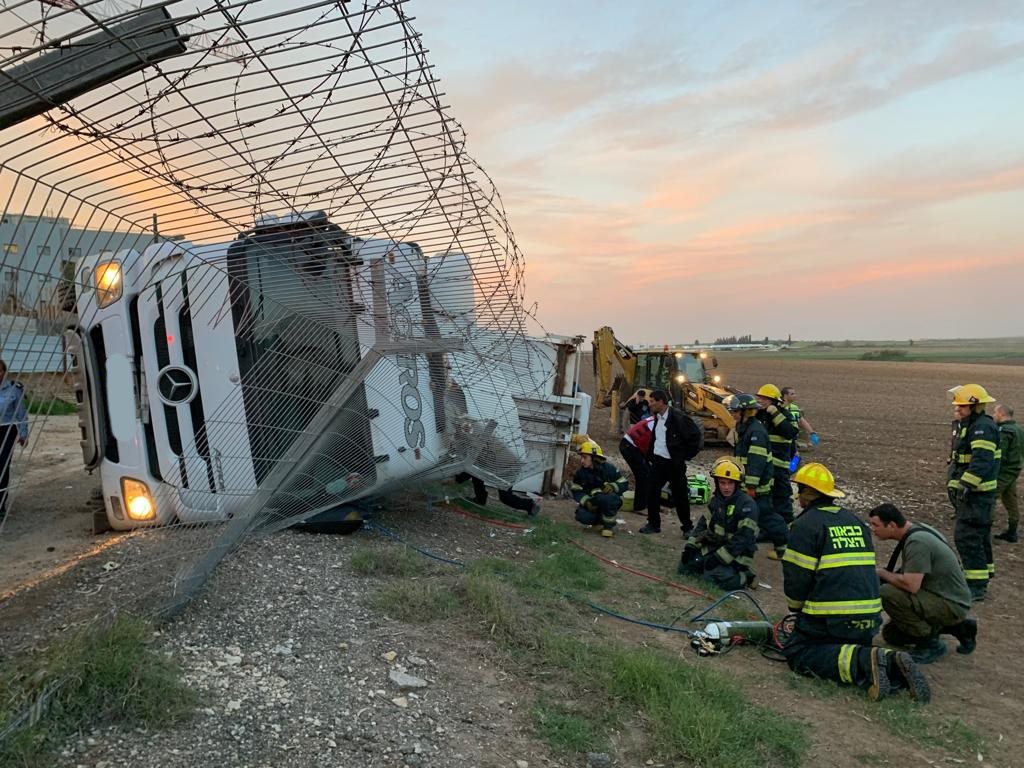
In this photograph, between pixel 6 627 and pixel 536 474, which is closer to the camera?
pixel 6 627

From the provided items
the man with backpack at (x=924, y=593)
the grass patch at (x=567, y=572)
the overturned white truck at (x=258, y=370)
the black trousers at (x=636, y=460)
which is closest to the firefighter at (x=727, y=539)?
the grass patch at (x=567, y=572)

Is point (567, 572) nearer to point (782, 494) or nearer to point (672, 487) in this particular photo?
point (672, 487)

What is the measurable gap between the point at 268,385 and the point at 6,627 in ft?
6.12

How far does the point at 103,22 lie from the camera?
6.39ft

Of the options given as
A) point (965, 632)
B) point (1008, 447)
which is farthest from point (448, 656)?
point (1008, 447)

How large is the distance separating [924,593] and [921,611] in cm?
13

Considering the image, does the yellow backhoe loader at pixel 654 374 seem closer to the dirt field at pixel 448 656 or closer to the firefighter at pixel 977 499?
the dirt field at pixel 448 656

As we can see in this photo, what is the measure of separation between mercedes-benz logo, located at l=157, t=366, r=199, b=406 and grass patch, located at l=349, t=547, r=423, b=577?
160 centimetres

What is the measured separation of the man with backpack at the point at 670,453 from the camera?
321 inches

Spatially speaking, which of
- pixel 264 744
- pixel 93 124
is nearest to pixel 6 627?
pixel 264 744

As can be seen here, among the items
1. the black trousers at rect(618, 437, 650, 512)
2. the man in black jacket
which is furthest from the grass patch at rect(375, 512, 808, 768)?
the black trousers at rect(618, 437, 650, 512)

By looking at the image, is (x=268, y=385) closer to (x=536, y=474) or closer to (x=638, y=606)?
(x=638, y=606)

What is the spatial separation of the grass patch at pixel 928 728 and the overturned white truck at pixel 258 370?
352 centimetres

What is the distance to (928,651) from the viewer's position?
4973 mm
